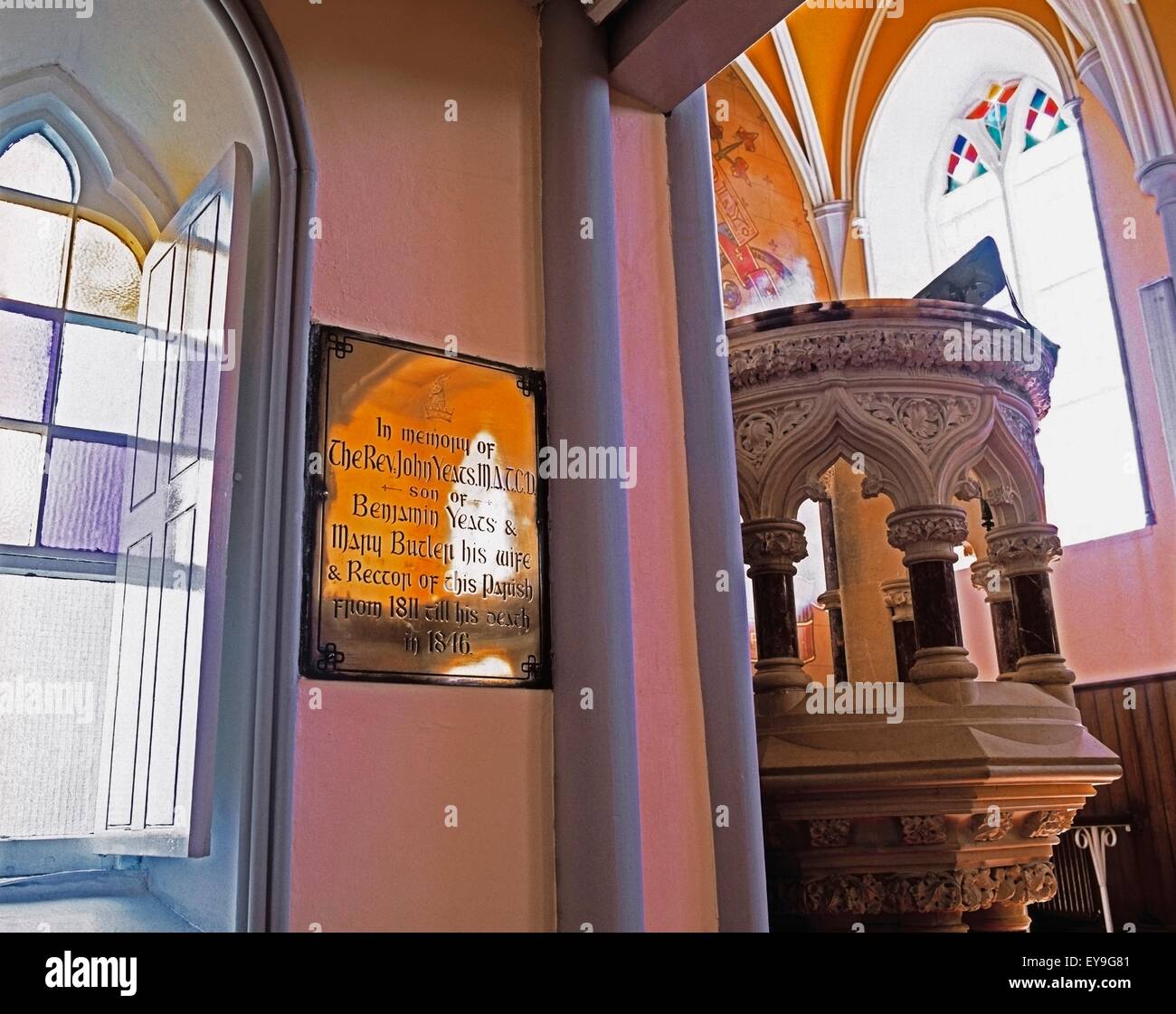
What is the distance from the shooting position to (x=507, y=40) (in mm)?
3752

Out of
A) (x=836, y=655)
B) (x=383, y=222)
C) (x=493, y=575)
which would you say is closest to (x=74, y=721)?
(x=493, y=575)

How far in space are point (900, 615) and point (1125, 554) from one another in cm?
427

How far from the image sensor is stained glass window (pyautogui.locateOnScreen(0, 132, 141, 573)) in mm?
4484

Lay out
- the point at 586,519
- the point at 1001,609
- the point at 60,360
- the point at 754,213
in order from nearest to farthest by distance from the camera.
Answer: the point at 586,519
the point at 60,360
the point at 1001,609
the point at 754,213

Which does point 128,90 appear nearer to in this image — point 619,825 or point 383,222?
point 383,222

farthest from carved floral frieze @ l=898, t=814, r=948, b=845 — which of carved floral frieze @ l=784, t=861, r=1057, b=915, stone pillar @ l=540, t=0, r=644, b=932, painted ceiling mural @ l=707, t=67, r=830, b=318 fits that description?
painted ceiling mural @ l=707, t=67, r=830, b=318

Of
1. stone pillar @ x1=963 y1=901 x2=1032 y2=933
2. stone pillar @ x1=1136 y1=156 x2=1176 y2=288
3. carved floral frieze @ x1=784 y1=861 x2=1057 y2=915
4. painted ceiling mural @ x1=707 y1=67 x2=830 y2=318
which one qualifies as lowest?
stone pillar @ x1=963 y1=901 x2=1032 y2=933

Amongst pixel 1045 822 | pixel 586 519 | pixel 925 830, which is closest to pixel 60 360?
pixel 586 519

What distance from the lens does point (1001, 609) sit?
499cm

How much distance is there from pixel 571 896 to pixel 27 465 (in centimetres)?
294

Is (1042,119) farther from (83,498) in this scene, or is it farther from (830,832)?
(83,498)

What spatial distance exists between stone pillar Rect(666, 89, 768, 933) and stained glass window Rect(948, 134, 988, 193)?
7449 millimetres

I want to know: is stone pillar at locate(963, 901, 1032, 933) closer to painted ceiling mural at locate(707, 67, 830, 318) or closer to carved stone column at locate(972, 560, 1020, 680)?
carved stone column at locate(972, 560, 1020, 680)

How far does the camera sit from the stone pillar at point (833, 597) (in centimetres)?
538
